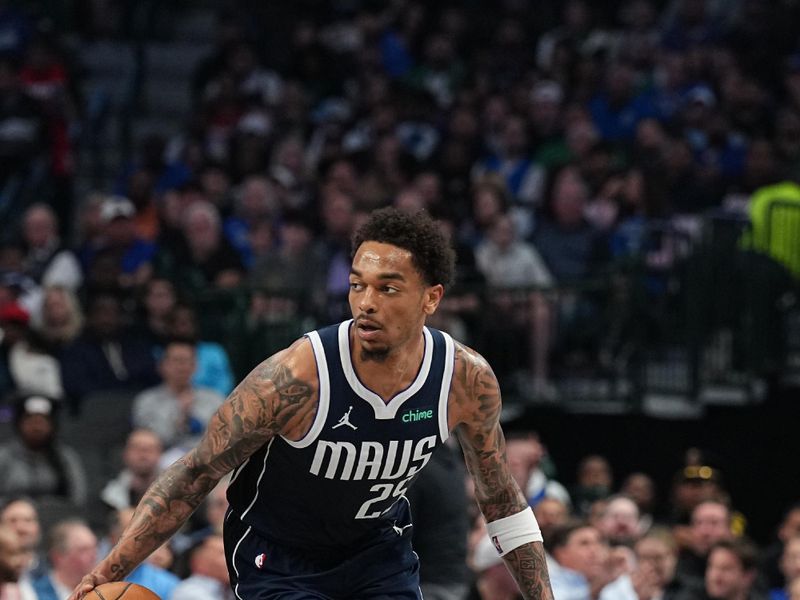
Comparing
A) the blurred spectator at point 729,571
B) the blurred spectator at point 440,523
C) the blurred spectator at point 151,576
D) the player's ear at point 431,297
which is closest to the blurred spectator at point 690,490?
the blurred spectator at point 729,571

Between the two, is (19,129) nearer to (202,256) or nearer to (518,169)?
(202,256)

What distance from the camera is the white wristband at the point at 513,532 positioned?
5.81m

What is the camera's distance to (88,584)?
17.3 feet

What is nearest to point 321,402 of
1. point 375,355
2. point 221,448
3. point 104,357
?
point 375,355

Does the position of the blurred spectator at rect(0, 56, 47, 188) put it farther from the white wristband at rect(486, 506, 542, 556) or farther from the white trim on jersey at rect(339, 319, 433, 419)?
the white trim on jersey at rect(339, 319, 433, 419)

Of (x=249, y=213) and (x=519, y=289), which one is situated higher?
(x=249, y=213)

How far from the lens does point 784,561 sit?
10531 mm

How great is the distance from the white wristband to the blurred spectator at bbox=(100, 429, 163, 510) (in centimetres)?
463

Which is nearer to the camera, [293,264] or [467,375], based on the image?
[467,375]

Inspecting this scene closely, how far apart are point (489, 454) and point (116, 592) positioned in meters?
1.27

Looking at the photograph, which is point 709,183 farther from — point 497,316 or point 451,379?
point 451,379

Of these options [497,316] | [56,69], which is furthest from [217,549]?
[56,69]

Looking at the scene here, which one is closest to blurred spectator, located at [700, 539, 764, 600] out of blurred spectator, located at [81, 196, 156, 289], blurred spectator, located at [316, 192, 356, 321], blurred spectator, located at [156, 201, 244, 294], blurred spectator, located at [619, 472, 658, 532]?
blurred spectator, located at [619, 472, 658, 532]

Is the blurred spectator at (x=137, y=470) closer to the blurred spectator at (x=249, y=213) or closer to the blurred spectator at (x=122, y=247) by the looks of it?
the blurred spectator at (x=122, y=247)
